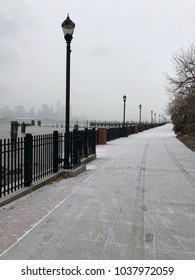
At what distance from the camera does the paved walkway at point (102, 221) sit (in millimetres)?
4102

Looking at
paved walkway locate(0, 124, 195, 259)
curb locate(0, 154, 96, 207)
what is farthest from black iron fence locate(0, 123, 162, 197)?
paved walkway locate(0, 124, 195, 259)

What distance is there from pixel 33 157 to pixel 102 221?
152 inches

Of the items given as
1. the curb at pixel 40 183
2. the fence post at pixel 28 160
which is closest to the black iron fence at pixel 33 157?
the fence post at pixel 28 160

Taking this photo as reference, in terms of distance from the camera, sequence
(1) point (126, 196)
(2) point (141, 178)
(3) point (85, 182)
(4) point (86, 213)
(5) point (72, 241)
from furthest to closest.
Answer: (2) point (141, 178) < (3) point (85, 182) < (1) point (126, 196) < (4) point (86, 213) < (5) point (72, 241)

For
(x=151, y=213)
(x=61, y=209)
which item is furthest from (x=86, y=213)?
(x=151, y=213)

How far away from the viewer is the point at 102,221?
17.4 feet

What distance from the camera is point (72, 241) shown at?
439 cm

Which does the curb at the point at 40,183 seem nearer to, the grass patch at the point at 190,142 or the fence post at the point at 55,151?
the fence post at the point at 55,151

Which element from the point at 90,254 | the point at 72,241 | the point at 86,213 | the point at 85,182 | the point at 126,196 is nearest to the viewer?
the point at 90,254

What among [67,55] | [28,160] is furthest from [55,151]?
[67,55]

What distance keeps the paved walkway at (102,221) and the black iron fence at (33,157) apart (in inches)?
19.9

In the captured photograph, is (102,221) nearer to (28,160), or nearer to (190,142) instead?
(28,160)

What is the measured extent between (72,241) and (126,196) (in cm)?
284

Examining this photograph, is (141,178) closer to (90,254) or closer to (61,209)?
(61,209)
